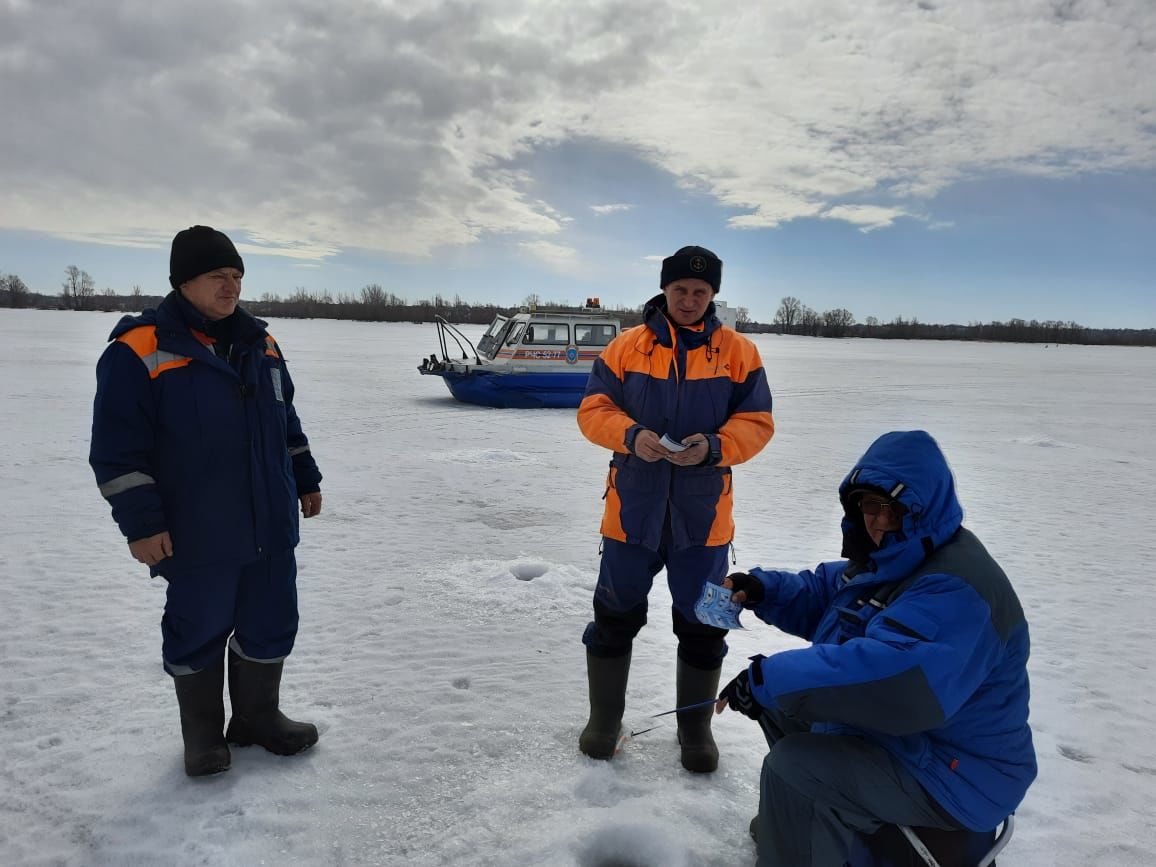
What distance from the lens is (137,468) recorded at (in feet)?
7.38

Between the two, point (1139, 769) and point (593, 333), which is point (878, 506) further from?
point (593, 333)

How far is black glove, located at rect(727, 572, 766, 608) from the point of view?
2215 mm

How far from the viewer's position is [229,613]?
96.9 inches

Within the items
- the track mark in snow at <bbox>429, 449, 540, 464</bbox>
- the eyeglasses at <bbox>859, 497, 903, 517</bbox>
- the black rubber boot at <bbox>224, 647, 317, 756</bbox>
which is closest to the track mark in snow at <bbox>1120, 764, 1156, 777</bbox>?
the eyeglasses at <bbox>859, 497, 903, 517</bbox>

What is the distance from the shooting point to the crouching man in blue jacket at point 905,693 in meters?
1.59

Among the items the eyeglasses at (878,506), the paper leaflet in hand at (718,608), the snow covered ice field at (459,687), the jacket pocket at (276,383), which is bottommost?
the snow covered ice field at (459,687)

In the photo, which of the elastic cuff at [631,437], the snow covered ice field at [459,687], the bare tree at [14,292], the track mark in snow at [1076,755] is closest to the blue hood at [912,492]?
the elastic cuff at [631,437]

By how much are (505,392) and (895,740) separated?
11532 millimetres

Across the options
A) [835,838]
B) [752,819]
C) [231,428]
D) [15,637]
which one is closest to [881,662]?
[835,838]

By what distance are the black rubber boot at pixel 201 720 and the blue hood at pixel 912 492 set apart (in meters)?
2.23

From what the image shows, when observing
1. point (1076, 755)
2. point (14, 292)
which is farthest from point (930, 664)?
point (14, 292)

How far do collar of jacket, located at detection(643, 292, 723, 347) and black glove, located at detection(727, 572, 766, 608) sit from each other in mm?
870

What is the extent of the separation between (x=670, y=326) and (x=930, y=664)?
4.80 feet

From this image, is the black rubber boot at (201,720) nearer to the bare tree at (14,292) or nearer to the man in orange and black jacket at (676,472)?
the man in orange and black jacket at (676,472)
